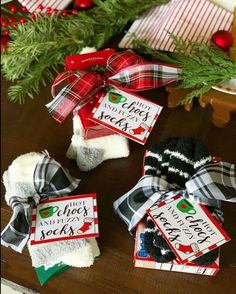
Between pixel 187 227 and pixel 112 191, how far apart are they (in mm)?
156

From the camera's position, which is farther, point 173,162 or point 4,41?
point 4,41

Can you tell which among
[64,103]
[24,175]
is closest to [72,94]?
[64,103]

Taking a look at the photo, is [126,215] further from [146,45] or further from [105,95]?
[146,45]

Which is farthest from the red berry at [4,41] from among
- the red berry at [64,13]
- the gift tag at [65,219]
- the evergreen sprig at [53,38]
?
the gift tag at [65,219]

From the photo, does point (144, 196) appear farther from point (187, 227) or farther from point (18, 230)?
point (18, 230)

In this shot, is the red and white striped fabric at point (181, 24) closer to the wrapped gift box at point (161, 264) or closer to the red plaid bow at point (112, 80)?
the red plaid bow at point (112, 80)

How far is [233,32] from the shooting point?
2.37ft

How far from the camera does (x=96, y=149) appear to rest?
69 cm

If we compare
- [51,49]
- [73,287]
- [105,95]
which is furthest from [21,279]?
[51,49]

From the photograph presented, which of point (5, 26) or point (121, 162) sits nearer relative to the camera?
point (121, 162)

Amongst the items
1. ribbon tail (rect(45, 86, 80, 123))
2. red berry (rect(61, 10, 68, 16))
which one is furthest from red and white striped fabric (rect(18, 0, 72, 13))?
ribbon tail (rect(45, 86, 80, 123))

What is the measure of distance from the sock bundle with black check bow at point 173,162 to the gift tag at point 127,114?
4cm

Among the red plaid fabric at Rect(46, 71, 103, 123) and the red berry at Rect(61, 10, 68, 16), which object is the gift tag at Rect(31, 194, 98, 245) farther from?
the red berry at Rect(61, 10, 68, 16)

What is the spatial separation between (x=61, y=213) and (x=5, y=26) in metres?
0.43
